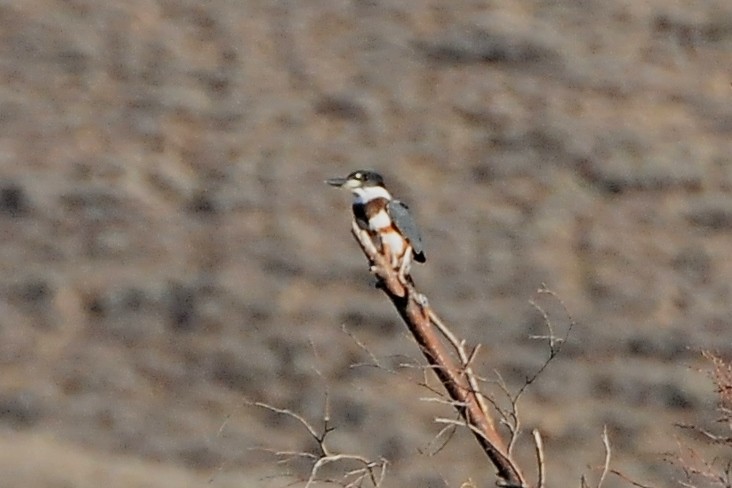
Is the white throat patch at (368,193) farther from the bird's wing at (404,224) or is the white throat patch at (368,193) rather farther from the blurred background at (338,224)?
the blurred background at (338,224)

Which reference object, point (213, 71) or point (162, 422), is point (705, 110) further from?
point (162, 422)

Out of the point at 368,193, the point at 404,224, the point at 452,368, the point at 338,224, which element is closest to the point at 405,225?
the point at 404,224

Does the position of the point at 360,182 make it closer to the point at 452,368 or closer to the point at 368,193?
the point at 368,193

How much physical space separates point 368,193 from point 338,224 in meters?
1.20

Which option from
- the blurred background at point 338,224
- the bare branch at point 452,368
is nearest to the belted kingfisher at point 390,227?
the bare branch at point 452,368

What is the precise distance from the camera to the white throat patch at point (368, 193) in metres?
2.00

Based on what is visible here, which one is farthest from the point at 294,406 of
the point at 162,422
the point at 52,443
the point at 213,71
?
the point at 213,71

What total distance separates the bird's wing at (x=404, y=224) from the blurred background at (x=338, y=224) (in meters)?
1.06

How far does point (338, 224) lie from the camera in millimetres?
3219

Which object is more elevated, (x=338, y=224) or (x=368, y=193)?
(x=368, y=193)

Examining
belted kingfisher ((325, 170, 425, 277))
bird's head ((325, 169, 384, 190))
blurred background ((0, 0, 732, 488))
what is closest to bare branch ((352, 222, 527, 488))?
belted kingfisher ((325, 170, 425, 277))

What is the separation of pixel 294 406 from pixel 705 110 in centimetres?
114

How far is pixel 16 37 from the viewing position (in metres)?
3.52

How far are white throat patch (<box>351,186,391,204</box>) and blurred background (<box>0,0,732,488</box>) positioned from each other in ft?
3.33
